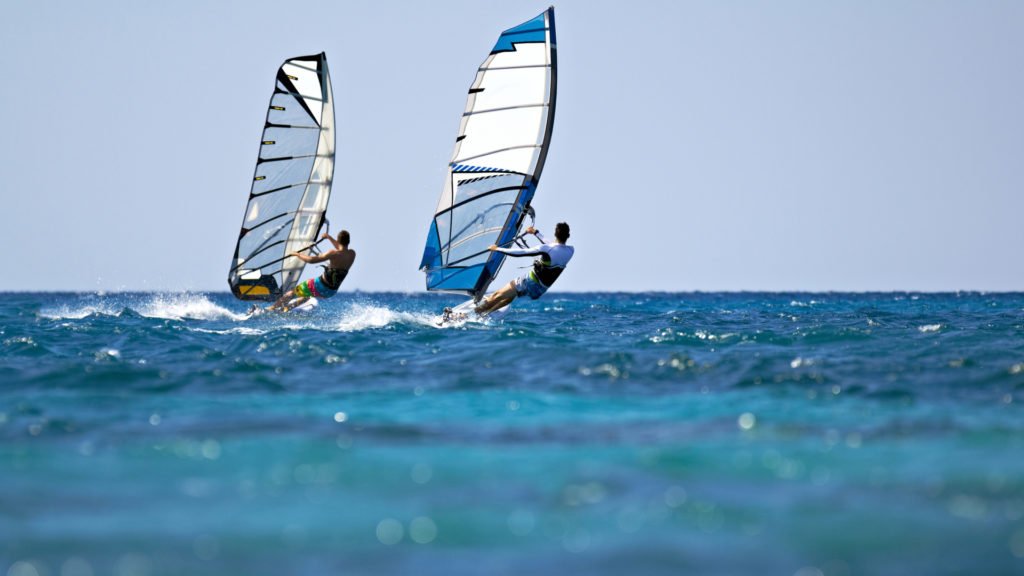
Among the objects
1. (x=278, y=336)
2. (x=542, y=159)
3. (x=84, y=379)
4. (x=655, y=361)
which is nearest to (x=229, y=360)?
(x=84, y=379)

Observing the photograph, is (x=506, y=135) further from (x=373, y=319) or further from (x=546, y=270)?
(x=373, y=319)

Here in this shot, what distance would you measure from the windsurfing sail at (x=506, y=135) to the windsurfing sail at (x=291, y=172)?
9.47 feet

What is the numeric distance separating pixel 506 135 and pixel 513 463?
11.7 metres

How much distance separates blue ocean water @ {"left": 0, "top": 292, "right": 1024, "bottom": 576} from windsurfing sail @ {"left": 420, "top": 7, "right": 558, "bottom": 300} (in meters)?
5.27

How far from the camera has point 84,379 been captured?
11.1 meters

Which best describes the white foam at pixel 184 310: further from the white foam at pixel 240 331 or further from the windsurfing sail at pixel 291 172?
the white foam at pixel 240 331

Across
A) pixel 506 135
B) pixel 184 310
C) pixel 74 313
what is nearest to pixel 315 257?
pixel 506 135

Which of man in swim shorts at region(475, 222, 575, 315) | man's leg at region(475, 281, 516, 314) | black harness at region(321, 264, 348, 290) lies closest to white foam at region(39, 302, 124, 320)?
black harness at region(321, 264, 348, 290)

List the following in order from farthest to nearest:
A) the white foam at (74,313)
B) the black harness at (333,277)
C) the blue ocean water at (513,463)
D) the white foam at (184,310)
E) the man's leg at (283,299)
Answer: the white foam at (74,313)
the white foam at (184,310)
the man's leg at (283,299)
the black harness at (333,277)
the blue ocean water at (513,463)

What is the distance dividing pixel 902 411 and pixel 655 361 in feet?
13.2

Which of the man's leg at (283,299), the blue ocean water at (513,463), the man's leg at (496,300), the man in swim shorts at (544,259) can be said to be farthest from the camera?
the man's leg at (283,299)

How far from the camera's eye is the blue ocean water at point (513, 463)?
5.11 meters

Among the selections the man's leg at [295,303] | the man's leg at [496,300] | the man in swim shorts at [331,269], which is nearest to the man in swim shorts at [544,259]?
the man's leg at [496,300]

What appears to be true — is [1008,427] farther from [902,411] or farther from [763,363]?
[763,363]
